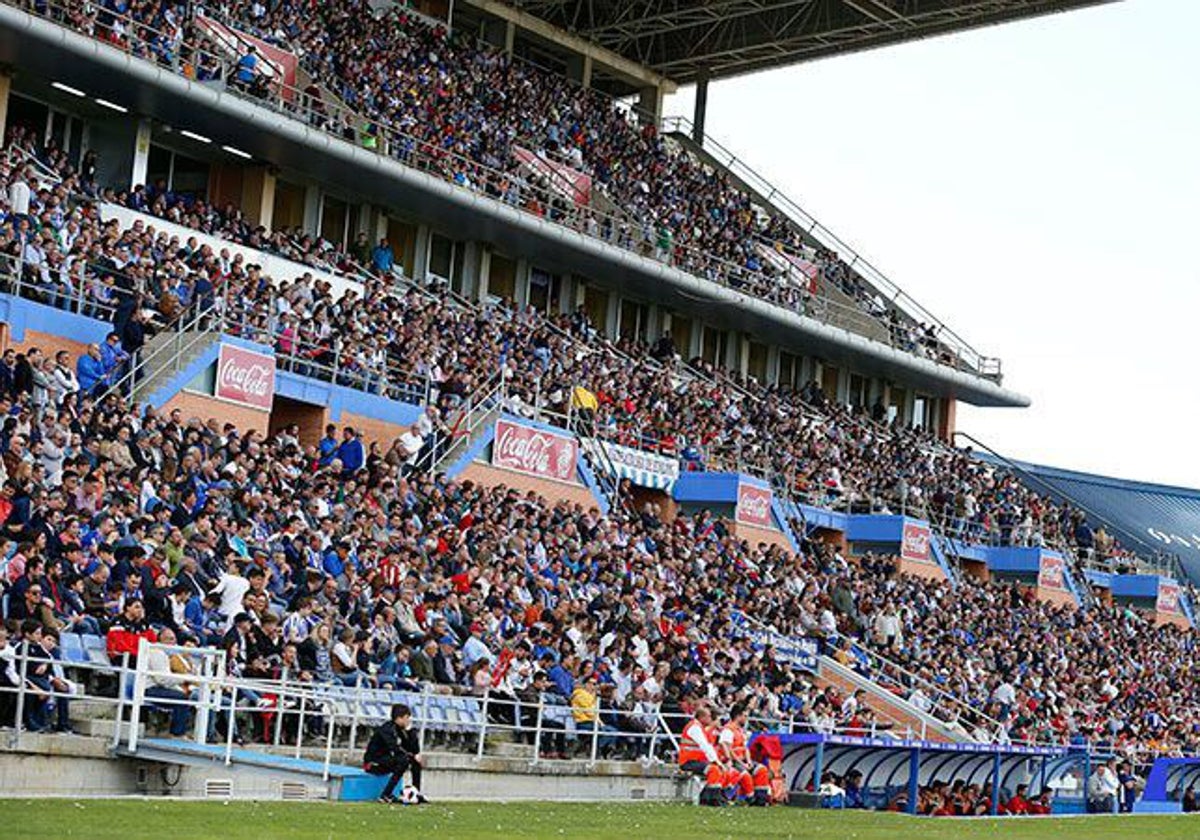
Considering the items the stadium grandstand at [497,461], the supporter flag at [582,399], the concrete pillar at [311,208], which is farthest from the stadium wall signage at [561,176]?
the supporter flag at [582,399]

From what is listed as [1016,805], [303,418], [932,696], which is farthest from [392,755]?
[932,696]

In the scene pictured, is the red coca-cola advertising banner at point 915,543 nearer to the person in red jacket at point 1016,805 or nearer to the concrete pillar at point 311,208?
the person in red jacket at point 1016,805

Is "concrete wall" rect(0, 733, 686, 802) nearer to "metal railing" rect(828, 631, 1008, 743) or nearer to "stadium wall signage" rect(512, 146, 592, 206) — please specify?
"metal railing" rect(828, 631, 1008, 743)

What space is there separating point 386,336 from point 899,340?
2553 cm

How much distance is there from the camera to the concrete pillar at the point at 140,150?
120 ft

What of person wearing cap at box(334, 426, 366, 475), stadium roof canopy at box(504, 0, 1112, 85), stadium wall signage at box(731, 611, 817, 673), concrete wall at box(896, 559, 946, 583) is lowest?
stadium wall signage at box(731, 611, 817, 673)

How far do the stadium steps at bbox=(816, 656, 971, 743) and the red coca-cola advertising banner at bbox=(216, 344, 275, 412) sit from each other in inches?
463

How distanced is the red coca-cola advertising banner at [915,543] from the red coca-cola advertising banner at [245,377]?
818 inches

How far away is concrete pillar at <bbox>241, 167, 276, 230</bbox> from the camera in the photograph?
3891 cm

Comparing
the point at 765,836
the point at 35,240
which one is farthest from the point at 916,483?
the point at 765,836

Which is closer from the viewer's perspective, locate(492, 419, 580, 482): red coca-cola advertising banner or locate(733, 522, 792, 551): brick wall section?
locate(492, 419, 580, 482): red coca-cola advertising banner

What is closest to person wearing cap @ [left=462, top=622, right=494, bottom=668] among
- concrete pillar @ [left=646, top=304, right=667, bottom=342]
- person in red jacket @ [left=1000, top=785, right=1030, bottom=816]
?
person in red jacket @ [left=1000, top=785, right=1030, bottom=816]

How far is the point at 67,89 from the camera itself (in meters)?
35.2

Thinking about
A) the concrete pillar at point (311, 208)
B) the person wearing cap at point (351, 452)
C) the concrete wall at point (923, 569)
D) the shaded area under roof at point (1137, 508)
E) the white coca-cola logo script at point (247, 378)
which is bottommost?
the concrete wall at point (923, 569)
